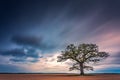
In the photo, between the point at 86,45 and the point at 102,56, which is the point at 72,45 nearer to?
the point at 86,45

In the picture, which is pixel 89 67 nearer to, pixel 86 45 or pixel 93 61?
pixel 93 61

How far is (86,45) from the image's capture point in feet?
223

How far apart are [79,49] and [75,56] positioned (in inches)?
95.6

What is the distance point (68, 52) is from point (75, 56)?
241cm

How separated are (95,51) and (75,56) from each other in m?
6.13

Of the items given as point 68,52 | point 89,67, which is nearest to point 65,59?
point 68,52

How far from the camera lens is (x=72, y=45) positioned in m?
67.4

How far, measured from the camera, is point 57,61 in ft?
221

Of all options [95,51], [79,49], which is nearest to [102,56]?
[95,51]

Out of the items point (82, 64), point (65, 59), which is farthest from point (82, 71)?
point (65, 59)

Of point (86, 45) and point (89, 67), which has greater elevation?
point (86, 45)

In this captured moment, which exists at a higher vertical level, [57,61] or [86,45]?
[86,45]

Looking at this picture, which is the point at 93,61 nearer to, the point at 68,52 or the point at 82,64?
the point at 82,64

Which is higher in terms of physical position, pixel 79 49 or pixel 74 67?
pixel 79 49
